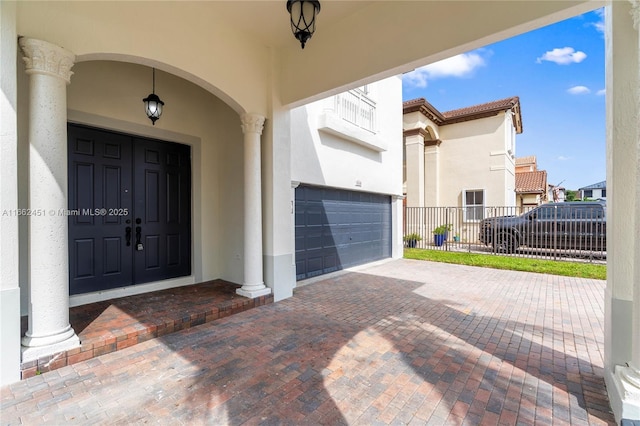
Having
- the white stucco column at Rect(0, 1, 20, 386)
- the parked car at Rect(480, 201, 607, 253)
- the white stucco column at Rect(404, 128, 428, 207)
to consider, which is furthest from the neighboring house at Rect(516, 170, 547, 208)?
the white stucco column at Rect(0, 1, 20, 386)

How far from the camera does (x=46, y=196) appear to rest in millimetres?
2730

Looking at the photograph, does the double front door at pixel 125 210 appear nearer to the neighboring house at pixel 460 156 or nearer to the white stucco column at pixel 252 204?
the white stucco column at pixel 252 204

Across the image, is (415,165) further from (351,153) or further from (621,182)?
(621,182)

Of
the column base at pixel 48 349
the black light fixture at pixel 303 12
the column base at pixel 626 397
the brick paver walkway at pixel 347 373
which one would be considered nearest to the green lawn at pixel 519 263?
the brick paver walkway at pixel 347 373

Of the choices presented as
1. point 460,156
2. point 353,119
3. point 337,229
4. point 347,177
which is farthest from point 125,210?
point 460,156

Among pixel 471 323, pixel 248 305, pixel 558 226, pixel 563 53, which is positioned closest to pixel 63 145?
pixel 248 305

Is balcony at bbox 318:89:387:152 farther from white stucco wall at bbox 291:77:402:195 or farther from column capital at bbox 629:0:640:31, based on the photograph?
column capital at bbox 629:0:640:31

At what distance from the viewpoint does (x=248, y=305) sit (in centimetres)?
455

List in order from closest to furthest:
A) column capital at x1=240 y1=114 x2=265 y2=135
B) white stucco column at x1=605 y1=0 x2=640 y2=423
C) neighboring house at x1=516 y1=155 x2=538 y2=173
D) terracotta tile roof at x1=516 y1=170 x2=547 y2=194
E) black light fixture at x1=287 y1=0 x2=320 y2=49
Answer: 1. white stucco column at x1=605 y1=0 x2=640 y2=423
2. black light fixture at x1=287 y1=0 x2=320 y2=49
3. column capital at x1=240 y1=114 x2=265 y2=135
4. terracotta tile roof at x1=516 y1=170 x2=547 y2=194
5. neighboring house at x1=516 y1=155 x2=538 y2=173

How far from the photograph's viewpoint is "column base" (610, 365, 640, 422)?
193cm

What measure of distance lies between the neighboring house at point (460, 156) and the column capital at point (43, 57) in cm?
1275

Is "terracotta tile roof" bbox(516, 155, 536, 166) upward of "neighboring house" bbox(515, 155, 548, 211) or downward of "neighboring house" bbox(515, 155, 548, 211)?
upward

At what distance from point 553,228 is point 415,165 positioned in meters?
6.10

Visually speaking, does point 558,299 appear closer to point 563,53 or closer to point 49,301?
point 49,301
